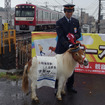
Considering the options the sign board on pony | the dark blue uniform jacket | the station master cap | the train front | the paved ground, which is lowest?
the paved ground

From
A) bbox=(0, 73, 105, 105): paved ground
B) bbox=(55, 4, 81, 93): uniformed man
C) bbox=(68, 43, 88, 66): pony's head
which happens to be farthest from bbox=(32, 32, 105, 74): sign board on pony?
bbox=(68, 43, 88, 66): pony's head

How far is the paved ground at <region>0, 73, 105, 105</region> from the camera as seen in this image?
4079mm

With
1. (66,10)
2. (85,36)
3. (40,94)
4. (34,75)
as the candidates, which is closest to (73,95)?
(40,94)

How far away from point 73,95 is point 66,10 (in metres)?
2.17

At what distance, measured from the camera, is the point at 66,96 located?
173 inches

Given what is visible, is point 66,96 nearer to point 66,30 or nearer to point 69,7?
point 66,30

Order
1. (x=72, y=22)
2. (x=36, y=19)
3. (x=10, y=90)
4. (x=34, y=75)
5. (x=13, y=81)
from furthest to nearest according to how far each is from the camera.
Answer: (x=36, y=19)
(x=13, y=81)
(x=10, y=90)
(x=72, y=22)
(x=34, y=75)

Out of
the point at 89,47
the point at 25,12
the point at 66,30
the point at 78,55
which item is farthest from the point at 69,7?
the point at 25,12

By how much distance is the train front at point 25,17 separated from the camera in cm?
2058

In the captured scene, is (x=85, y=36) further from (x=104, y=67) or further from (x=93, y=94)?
(x=93, y=94)

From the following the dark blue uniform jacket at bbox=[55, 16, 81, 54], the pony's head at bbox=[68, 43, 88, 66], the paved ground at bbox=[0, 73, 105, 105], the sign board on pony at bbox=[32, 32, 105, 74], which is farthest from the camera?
the sign board on pony at bbox=[32, 32, 105, 74]

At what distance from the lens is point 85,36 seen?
625 centimetres

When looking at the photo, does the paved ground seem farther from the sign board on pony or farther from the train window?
the train window

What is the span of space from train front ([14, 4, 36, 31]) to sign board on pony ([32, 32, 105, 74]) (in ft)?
47.9
